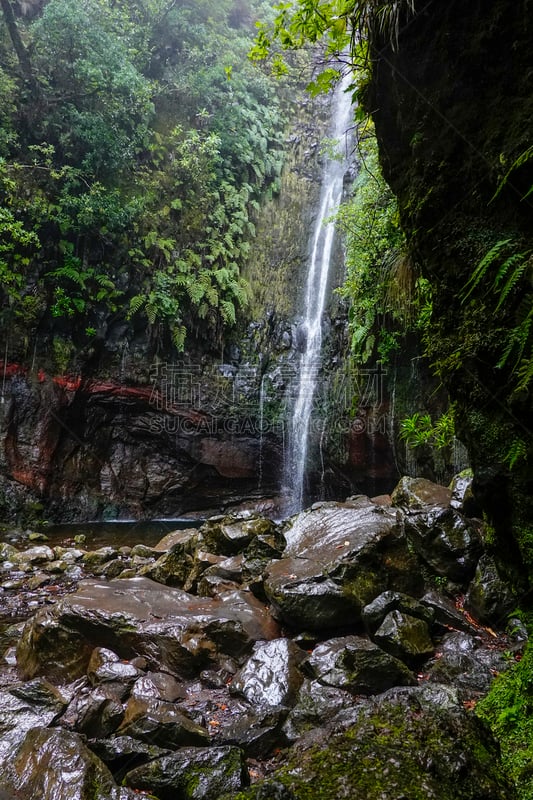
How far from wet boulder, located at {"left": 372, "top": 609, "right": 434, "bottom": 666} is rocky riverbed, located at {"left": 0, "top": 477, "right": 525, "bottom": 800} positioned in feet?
0.04

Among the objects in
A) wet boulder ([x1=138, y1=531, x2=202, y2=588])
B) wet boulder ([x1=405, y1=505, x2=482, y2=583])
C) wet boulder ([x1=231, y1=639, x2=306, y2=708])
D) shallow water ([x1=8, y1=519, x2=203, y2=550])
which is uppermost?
wet boulder ([x1=405, y1=505, x2=482, y2=583])

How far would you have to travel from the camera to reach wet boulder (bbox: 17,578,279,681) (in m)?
3.86

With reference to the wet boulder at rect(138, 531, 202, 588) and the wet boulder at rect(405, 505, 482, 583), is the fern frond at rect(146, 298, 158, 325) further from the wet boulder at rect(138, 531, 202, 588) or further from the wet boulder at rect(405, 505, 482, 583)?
the wet boulder at rect(405, 505, 482, 583)

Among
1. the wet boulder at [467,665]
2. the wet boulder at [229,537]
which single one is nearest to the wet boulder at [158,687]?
the wet boulder at [467,665]

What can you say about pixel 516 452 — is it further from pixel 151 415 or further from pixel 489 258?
pixel 151 415

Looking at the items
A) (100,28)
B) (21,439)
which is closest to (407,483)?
(21,439)

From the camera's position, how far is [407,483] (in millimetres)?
6102

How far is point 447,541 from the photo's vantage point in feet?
15.9

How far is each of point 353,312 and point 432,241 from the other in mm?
8002

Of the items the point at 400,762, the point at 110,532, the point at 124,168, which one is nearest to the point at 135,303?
the point at 124,168

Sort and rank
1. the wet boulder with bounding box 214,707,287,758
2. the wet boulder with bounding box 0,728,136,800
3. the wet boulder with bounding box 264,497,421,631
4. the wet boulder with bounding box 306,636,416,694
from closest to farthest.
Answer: the wet boulder with bounding box 0,728,136,800, the wet boulder with bounding box 214,707,287,758, the wet boulder with bounding box 306,636,416,694, the wet boulder with bounding box 264,497,421,631

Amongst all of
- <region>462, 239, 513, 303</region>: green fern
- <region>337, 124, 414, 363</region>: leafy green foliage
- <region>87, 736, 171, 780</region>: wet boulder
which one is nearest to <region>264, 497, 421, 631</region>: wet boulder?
<region>87, 736, 171, 780</region>: wet boulder

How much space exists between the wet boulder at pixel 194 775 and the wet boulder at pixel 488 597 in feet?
8.63

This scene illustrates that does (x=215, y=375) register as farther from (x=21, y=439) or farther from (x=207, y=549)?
(x=207, y=549)
